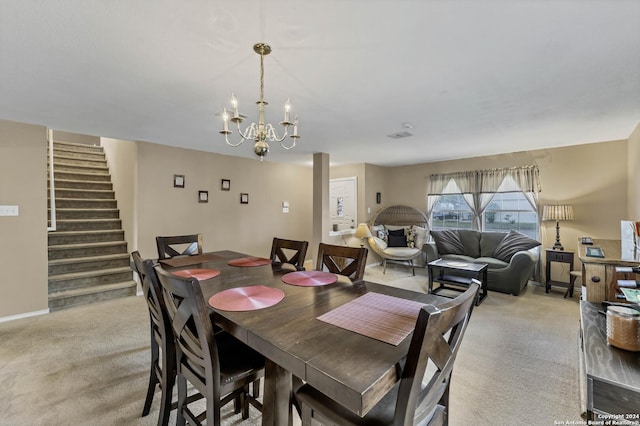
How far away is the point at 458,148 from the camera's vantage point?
15.4 ft

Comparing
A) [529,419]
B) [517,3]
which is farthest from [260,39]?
[529,419]

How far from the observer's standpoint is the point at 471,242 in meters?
5.15

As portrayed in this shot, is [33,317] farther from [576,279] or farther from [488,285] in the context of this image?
[576,279]

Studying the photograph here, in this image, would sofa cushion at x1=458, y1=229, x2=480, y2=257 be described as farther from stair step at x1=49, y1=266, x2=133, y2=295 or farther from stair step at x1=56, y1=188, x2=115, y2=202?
stair step at x1=56, y1=188, x2=115, y2=202

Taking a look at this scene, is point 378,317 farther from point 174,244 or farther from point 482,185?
point 482,185

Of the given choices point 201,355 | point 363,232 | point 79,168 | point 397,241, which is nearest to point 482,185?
point 397,241

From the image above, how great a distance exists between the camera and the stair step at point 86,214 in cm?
462

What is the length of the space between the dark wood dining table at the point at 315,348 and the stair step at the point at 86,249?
3.75 meters

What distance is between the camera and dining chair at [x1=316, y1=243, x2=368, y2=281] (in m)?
2.10

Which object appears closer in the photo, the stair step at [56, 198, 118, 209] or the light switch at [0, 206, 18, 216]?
the light switch at [0, 206, 18, 216]

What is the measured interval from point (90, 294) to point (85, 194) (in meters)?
2.23

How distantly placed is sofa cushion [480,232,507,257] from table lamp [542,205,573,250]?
2.32 ft

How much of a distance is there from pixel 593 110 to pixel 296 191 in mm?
5020

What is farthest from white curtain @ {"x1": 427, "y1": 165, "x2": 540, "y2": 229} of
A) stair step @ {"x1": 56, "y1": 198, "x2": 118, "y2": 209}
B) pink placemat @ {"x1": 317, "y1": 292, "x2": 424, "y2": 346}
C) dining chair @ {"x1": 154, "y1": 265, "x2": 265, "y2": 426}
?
stair step @ {"x1": 56, "y1": 198, "x2": 118, "y2": 209}
